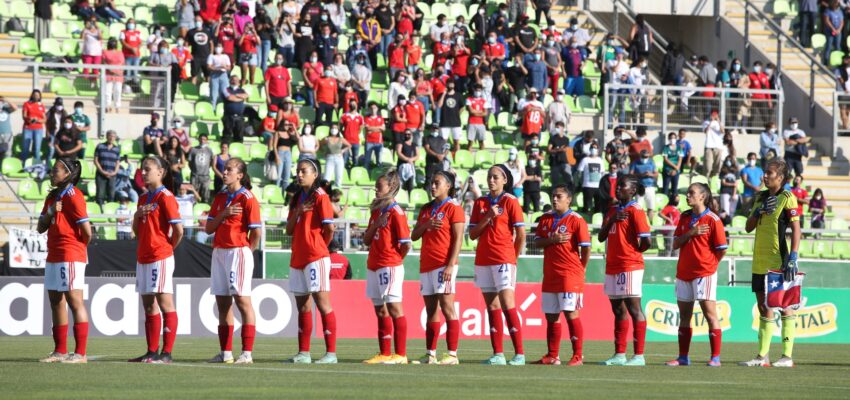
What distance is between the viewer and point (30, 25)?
3234cm

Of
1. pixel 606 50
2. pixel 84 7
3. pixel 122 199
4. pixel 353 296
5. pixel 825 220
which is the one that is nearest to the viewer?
pixel 353 296

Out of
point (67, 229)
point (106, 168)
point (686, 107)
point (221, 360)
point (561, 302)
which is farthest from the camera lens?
point (686, 107)

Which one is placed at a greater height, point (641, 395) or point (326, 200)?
point (326, 200)

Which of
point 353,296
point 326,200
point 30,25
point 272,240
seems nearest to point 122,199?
point 272,240

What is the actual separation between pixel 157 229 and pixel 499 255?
145 inches

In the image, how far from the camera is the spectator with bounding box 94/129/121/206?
87.2 ft

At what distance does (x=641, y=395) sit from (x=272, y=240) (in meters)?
14.4

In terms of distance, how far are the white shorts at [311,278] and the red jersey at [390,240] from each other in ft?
1.80

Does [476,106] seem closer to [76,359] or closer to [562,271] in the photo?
[562,271]

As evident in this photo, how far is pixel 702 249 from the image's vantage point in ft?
50.3

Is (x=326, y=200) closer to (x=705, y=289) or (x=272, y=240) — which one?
(x=705, y=289)

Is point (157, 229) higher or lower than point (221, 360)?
higher

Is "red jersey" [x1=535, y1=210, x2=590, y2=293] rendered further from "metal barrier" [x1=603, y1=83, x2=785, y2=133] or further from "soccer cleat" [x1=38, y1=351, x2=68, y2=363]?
"metal barrier" [x1=603, y1=83, x2=785, y2=133]

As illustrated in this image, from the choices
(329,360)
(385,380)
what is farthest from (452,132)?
(385,380)
